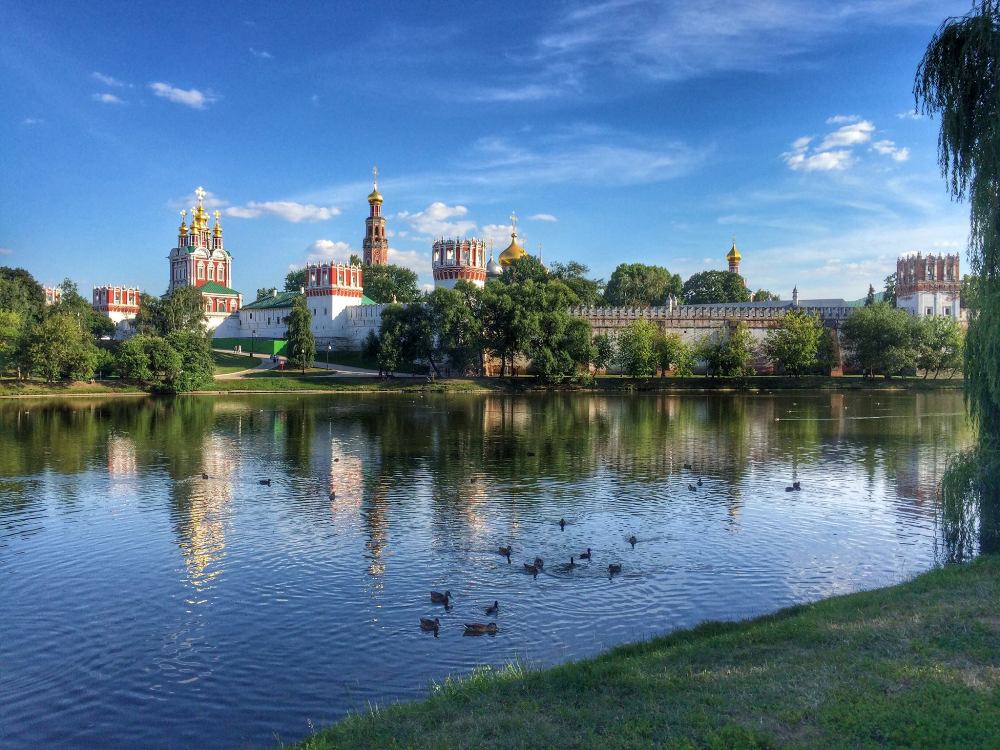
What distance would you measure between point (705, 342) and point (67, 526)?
54.5 metres

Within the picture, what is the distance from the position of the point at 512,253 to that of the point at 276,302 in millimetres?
25293

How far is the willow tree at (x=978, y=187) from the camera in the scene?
10.9 meters

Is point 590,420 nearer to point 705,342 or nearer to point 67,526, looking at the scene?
point 67,526

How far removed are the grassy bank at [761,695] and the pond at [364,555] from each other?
1608 mm

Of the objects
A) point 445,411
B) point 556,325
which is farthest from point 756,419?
point 556,325

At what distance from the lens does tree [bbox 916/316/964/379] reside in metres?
56.9

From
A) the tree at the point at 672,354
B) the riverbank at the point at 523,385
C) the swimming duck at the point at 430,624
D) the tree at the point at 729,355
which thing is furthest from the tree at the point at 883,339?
the swimming duck at the point at 430,624

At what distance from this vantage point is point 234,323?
293 feet

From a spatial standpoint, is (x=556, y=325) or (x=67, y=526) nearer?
(x=67, y=526)

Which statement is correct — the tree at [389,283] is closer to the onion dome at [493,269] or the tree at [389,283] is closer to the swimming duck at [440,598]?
the onion dome at [493,269]

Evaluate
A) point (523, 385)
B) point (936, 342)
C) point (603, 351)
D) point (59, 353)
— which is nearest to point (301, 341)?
point (59, 353)

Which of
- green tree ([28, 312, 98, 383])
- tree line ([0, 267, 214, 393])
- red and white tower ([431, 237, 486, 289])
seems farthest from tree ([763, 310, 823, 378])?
green tree ([28, 312, 98, 383])

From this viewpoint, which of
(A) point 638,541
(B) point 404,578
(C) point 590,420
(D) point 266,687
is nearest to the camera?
(D) point 266,687

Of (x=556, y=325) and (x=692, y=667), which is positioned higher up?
(x=556, y=325)
